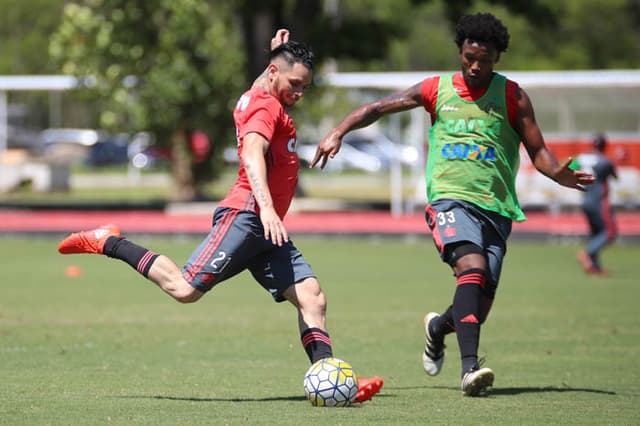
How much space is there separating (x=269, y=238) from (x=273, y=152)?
0.53 m

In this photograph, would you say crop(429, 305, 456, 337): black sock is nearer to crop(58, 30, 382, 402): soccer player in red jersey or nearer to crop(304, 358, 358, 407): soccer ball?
crop(58, 30, 382, 402): soccer player in red jersey

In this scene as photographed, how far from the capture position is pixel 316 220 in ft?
91.2

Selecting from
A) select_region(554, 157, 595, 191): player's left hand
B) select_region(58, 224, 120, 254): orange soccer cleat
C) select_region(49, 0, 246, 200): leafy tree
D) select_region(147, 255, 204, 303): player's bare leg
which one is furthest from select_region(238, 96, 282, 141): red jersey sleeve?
select_region(49, 0, 246, 200): leafy tree

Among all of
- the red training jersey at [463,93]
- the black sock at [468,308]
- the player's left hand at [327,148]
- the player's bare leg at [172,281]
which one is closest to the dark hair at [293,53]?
the player's left hand at [327,148]

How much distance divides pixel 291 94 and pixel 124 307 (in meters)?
6.63

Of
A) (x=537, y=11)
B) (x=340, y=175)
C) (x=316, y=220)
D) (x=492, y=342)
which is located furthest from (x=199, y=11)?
(x=340, y=175)

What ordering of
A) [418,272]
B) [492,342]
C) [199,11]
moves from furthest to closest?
1. [199,11]
2. [418,272]
3. [492,342]

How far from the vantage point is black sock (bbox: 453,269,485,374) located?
7.83 metres

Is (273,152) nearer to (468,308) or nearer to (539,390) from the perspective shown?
(468,308)

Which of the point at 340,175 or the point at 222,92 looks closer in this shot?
the point at 222,92

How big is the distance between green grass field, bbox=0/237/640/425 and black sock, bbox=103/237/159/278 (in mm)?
825

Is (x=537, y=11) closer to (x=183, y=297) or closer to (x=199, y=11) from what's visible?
(x=199, y=11)

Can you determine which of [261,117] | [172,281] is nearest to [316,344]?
[172,281]

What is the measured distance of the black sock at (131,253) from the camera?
7.59 meters
